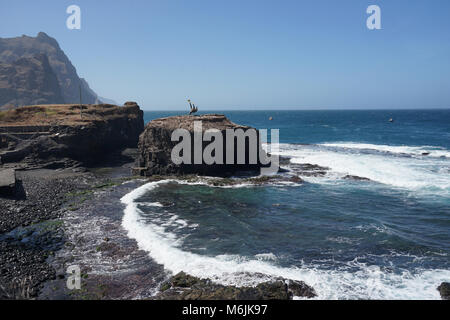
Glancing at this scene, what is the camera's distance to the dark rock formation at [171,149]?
1339 inches

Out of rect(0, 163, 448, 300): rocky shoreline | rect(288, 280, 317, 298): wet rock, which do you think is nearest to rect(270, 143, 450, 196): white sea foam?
rect(0, 163, 448, 300): rocky shoreline

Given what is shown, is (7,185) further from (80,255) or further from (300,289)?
(300,289)

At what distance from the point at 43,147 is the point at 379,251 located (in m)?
40.7

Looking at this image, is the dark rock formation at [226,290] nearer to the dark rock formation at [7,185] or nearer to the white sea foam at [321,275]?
the white sea foam at [321,275]

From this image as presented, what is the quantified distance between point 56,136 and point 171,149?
17.8m

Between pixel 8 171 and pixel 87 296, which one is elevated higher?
pixel 8 171

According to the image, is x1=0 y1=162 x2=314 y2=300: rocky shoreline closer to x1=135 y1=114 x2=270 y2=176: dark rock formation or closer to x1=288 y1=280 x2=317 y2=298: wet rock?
x1=288 y1=280 x2=317 y2=298: wet rock

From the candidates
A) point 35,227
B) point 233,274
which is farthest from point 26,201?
point 233,274

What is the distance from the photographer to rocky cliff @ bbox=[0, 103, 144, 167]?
38.5 meters

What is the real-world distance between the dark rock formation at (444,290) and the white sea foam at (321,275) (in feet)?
0.60

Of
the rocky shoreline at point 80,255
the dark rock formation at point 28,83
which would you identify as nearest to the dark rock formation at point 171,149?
the rocky shoreline at point 80,255

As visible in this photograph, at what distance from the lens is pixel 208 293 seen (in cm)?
1155
